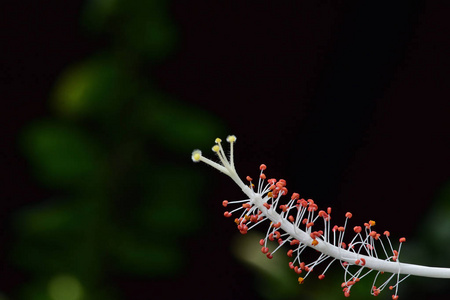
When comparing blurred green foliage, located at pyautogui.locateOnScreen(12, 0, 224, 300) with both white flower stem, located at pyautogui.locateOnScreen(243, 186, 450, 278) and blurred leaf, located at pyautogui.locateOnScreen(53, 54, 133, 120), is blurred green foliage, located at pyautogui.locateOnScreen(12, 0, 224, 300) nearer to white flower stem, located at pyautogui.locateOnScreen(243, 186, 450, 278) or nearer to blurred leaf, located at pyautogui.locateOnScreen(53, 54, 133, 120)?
blurred leaf, located at pyautogui.locateOnScreen(53, 54, 133, 120)

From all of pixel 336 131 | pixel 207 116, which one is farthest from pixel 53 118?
pixel 336 131

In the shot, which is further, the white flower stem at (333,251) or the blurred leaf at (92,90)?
the blurred leaf at (92,90)

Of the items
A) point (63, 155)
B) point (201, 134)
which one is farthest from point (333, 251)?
point (63, 155)

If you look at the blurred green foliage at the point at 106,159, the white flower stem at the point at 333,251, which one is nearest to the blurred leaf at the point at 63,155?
the blurred green foliage at the point at 106,159

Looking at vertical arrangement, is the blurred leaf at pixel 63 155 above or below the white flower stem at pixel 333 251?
below

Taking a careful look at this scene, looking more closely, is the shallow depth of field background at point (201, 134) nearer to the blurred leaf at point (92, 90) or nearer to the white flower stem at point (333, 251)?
the blurred leaf at point (92, 90)

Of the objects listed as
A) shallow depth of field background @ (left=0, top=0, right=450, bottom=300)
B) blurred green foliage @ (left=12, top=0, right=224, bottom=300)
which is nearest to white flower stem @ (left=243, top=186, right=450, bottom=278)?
shallow depth of field background @ (left=0, top=0, right=450, bottom=300)
